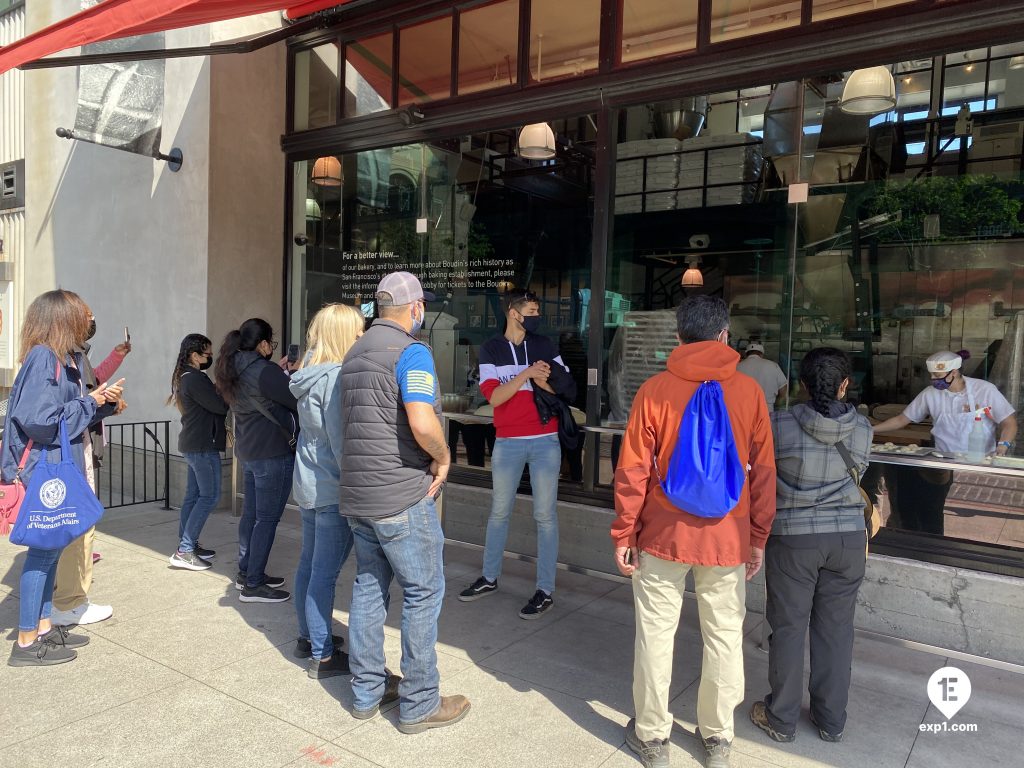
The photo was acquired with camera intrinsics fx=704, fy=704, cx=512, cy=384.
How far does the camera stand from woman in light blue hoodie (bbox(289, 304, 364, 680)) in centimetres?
336

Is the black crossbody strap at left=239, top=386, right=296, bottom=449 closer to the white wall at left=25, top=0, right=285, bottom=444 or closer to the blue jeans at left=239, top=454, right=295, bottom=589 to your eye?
the blue jeans at left=239, top=454, right=295, bottom=589

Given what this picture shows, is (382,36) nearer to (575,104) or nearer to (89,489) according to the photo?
(575,104)

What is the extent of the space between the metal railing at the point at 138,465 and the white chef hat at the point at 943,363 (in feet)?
22.3

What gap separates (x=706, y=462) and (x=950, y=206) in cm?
503

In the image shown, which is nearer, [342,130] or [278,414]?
[278,414]

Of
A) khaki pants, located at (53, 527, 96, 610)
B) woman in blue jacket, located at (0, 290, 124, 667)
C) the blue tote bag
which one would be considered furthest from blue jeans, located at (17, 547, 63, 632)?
khaki pants, located at (53, 527, 96, 610)

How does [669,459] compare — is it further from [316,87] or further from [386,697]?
[316,87]

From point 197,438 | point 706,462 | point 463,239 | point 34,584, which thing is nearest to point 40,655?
point 34,584

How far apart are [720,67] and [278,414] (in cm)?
372

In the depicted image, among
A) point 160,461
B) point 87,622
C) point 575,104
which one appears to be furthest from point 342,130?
point 87,622

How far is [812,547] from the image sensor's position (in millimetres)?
2916

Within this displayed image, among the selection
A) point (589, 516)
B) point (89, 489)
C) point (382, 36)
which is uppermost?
point (382, 36)

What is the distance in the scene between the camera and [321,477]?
11.2 ft

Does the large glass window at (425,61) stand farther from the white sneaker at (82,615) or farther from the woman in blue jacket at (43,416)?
the white sneaker at (82,615)
